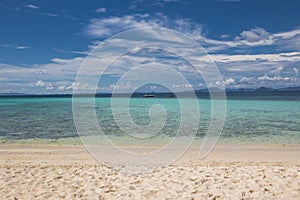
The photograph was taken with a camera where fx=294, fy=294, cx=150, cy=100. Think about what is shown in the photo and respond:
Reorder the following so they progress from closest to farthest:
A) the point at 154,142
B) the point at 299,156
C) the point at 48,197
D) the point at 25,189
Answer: the point at 48,197 → the point at 25,189 → the point at 299,156 → the point at 154,142

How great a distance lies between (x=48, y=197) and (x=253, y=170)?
516 centimetres

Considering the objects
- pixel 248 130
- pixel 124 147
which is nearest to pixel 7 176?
pixel 124 147

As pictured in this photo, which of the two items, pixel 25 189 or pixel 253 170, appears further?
pixel 253 170

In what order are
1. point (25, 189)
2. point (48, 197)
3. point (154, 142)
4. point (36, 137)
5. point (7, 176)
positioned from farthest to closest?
1. point (36, 137)
2. point (154, 142)
3. point (7, 176)
4. point (25, 189)
5. point (48, 197)

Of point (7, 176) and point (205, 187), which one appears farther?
point (7, 176)

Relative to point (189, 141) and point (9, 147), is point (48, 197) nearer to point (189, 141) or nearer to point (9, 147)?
point (9, 147)

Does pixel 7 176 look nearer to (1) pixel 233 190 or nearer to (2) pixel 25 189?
(2) pixel 25 189

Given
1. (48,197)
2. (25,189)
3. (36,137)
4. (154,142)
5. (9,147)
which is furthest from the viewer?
(36,137)

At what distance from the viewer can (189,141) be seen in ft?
56.6

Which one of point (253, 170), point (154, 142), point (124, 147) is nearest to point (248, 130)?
point (154, 142)

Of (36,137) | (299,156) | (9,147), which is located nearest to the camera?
Answer: (299,156)

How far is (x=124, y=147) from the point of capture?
50.9ft

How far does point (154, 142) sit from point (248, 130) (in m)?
7.62

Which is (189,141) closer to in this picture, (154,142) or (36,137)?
(154,142)
